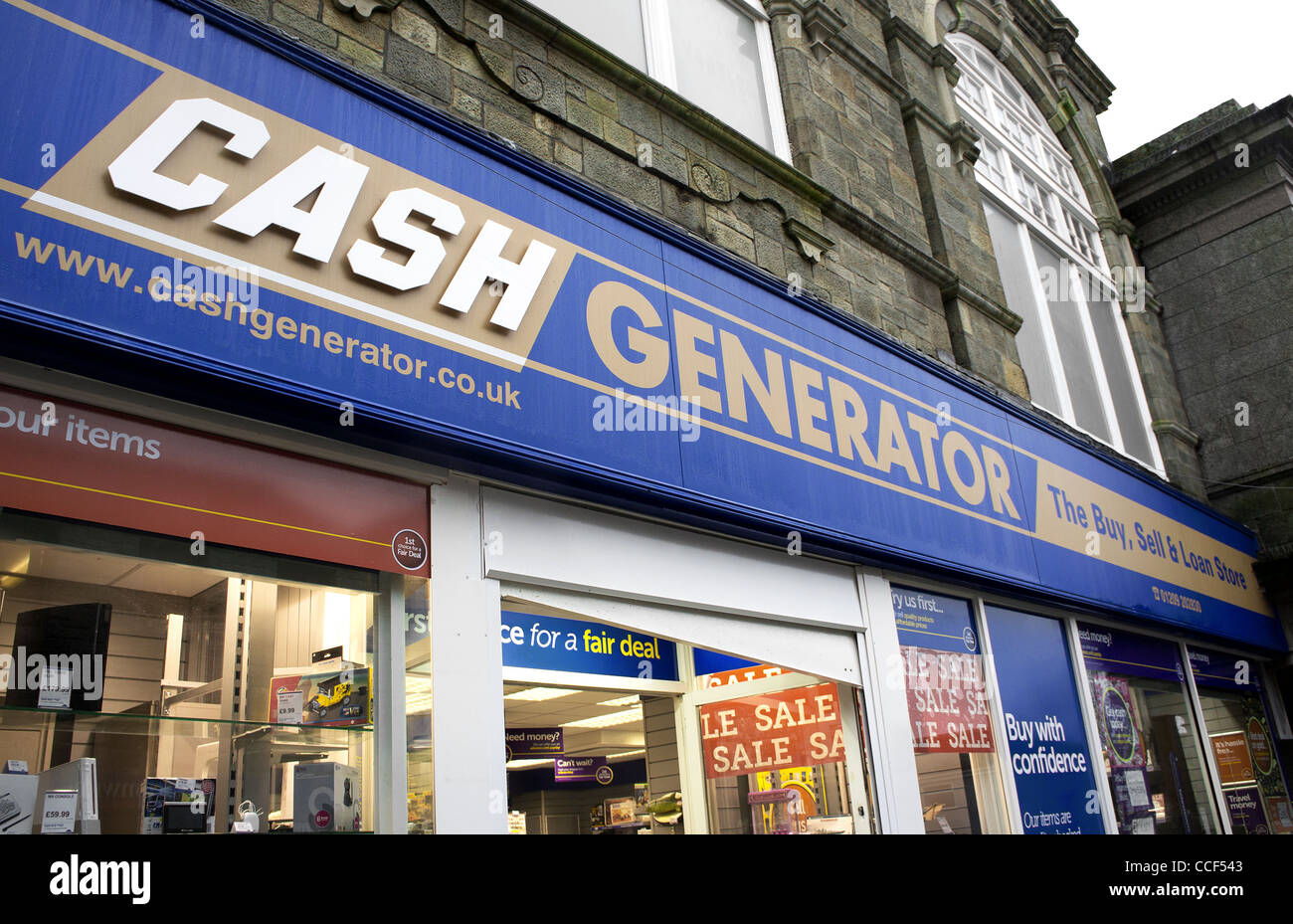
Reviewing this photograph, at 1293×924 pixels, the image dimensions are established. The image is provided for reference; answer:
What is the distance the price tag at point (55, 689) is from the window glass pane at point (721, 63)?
5.52 m

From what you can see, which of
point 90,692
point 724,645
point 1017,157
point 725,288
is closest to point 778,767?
point 724,645

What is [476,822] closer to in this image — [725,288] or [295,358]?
[295,358]

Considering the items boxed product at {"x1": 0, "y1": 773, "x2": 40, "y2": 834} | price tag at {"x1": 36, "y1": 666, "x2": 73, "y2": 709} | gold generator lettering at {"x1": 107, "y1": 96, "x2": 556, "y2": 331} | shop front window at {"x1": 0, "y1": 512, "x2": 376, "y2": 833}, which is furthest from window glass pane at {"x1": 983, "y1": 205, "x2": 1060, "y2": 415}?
boxed product at {"x1": 0, "y1": 773, "x2": 40, "y2": 834}

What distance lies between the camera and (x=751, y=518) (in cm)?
533

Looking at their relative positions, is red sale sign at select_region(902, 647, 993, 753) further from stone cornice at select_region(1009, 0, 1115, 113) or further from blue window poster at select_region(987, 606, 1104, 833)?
stone cornice at select_region(1009, 0, 1115, 113)

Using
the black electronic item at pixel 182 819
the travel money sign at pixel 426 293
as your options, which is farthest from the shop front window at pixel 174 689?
the travel money sign at pixel 426 293

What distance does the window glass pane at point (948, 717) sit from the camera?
6301 millimetres

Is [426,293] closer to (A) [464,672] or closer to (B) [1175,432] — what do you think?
(A) [464,672]

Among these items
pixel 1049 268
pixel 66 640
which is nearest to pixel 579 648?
pixel 66 640

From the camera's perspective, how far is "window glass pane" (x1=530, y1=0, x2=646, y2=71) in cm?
638

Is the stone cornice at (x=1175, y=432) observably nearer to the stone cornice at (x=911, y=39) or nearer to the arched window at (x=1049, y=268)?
the arched window at (x=1049, y=268)

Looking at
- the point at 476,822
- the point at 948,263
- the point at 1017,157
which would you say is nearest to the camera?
the point at 476,822

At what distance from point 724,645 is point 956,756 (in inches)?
90.9

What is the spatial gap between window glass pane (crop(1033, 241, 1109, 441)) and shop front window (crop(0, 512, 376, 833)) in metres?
8.97
